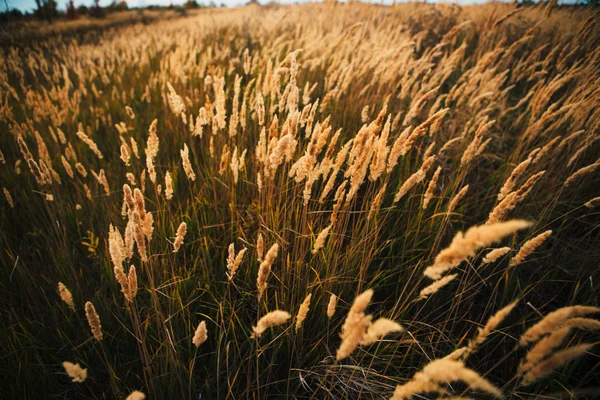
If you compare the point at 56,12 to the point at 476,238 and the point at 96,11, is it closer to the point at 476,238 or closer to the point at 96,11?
the point at 96,11

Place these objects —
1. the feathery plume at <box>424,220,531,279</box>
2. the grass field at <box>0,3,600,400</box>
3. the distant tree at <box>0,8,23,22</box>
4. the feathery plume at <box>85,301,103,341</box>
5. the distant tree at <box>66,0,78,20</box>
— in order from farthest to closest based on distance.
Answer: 1. the distant tree at <box>66,0,78,20</box>
2. the distant tree at <box>0,8,23,22</box>
3. the grass field at <box>0,3,600,400</box>
4. the feathery plume at <box>85,301,103,341</box>
5. the feathery plume at <box>424,220,531,279</box>

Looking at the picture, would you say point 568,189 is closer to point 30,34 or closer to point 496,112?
point 496,112

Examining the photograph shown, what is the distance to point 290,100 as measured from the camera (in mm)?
1617

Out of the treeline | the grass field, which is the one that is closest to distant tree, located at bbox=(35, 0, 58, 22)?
the treeline

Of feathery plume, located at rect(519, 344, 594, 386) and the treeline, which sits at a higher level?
the treeline

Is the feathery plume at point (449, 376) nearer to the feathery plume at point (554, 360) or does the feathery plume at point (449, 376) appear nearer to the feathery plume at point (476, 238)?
the feathery plume at point (554, 360)

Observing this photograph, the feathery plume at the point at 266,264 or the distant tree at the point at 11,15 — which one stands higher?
the distant tree at the point at 11,15

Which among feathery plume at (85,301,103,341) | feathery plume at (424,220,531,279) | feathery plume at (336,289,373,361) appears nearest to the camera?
feathery plume at (424,220,531,279)

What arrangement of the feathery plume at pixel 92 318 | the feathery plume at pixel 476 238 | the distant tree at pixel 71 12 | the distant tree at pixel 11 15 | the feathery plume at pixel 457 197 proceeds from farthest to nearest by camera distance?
the distant tree at pixel 71 12, the distant tree at pixel 11 15, the feathery plume at pixel 457 197, the feathery plume at pixel 92 318, the feathery plume at pixel 476 238

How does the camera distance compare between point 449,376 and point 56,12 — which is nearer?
point 449,376

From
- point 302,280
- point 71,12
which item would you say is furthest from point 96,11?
point 302,280

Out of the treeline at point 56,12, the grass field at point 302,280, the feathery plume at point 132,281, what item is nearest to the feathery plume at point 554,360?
the grass field at point 302,280

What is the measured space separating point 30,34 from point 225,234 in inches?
625

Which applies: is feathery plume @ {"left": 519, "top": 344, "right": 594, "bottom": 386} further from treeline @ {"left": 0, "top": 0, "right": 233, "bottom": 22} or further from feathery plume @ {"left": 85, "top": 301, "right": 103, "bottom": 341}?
treeline @ {"left": 0, "top": 0, "right": 233, "bottom": 22}
